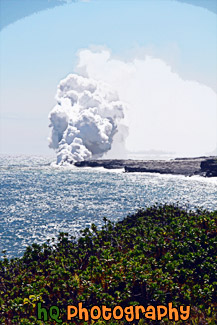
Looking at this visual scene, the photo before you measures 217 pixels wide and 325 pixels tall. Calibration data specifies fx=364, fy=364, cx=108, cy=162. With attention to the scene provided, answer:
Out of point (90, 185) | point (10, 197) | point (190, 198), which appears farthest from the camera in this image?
point (90, 185)

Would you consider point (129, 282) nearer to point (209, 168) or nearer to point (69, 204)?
point (69, 204)

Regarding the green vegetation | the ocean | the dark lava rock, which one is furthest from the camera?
the dark lava rock

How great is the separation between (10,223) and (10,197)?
42232 mm

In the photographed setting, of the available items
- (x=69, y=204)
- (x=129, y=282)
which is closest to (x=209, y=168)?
(x=69, y=204)

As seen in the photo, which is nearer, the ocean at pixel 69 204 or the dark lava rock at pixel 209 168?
the ocean at pixel 69 204

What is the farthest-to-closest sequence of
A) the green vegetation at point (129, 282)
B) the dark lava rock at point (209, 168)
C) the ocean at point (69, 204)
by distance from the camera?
the dark lava rock at point (209, 168) → the ocean at point (69, 204) → the green vegetation at point (129, 282)

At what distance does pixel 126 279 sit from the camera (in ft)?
94.1

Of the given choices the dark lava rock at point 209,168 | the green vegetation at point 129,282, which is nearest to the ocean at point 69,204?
the dark lava rock at point 209,168

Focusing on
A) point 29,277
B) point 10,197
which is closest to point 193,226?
point 29,277

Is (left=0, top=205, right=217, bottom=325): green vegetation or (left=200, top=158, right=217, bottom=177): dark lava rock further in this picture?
(left=200, top=158, right=217, bottom=177): dark lava rock

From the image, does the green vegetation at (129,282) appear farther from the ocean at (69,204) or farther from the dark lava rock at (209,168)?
the dark lava rock at (209,168)

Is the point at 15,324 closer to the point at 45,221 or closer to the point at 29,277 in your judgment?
the point at 29,277

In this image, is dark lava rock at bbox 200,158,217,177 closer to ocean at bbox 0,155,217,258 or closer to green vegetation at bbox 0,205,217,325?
ocean at bbox 0,155,217,258

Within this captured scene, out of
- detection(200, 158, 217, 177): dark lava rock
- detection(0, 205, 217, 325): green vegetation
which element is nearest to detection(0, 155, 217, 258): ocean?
detection(200, 158, 217, 177): dark lava rock
